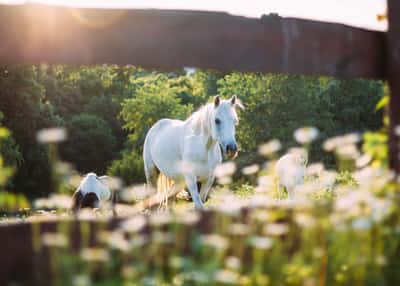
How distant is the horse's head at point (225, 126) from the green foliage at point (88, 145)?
50.8 meters

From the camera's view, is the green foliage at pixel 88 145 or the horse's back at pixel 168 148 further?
the green foliage at pixel 88 145

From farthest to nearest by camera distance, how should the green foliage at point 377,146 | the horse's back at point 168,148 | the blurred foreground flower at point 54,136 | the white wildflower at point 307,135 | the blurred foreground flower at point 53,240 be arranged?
the horse's back at point 168,148, the green foliage at point 377,146, the white wildflower at point 307,135, the blurred foreground flower at point 54,136, the blurred foreground flower at point 53,240

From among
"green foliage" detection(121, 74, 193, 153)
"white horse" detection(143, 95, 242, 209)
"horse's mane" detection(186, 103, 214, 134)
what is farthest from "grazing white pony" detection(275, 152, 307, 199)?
"green foliage" detection(121, 74, 193, 153)

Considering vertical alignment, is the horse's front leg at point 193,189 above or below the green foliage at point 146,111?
above

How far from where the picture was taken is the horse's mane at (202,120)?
32.5 feet

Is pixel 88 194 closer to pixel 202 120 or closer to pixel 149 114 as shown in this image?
pixel 202 120

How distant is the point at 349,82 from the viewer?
48.8 m

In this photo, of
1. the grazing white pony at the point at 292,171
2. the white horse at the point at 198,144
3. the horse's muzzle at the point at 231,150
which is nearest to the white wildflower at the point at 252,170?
the grazing white pony at the point at 292,171

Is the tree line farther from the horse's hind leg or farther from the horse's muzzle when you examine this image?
the horse's muzzle

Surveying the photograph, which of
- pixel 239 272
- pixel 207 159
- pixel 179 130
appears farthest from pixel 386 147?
pixel 179 130

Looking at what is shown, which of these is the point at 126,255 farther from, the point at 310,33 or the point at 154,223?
the point at 310,33

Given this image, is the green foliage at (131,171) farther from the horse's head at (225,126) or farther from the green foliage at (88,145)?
the horse's head at (225,126)

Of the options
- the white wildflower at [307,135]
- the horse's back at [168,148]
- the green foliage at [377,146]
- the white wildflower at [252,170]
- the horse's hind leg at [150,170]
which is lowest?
the horse's hind leg at [150,170]

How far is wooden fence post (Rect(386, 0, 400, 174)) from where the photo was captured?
3.41 metres
